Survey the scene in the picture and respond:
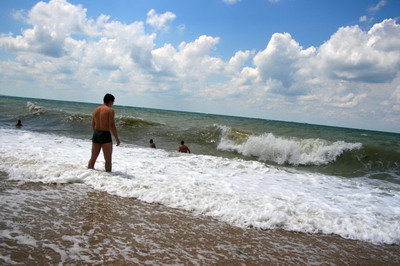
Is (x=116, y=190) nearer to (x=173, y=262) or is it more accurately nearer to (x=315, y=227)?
(x=173, y=262)

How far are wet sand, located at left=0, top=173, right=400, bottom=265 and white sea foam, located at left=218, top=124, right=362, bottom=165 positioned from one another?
34.5 feet

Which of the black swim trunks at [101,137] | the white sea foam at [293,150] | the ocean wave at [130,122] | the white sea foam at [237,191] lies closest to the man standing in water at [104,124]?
the black swim trunks at [101,137]

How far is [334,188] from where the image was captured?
7531 millimetres

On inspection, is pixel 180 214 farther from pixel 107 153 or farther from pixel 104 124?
pixel 104 124

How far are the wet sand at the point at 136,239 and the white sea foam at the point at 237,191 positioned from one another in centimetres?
35

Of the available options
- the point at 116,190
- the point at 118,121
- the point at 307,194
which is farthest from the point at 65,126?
the point at 307,194

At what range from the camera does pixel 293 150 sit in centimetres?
1477

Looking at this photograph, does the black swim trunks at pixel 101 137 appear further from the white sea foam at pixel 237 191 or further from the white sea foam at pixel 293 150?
the white sea foam at pixel 293 150

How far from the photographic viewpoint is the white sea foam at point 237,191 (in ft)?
15.0

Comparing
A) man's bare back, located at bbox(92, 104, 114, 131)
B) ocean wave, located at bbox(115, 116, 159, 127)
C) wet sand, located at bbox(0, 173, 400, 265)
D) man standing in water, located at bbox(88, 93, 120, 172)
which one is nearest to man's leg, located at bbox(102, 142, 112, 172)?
man standing in water, located at bbox(88, 93, 120, 172)

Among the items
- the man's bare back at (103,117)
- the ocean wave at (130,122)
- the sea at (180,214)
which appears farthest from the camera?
the ocean wave at (130,122)

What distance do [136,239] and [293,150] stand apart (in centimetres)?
1293

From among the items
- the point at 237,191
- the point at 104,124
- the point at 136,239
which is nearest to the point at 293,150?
the point at 237,191

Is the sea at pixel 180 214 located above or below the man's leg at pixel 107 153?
below
